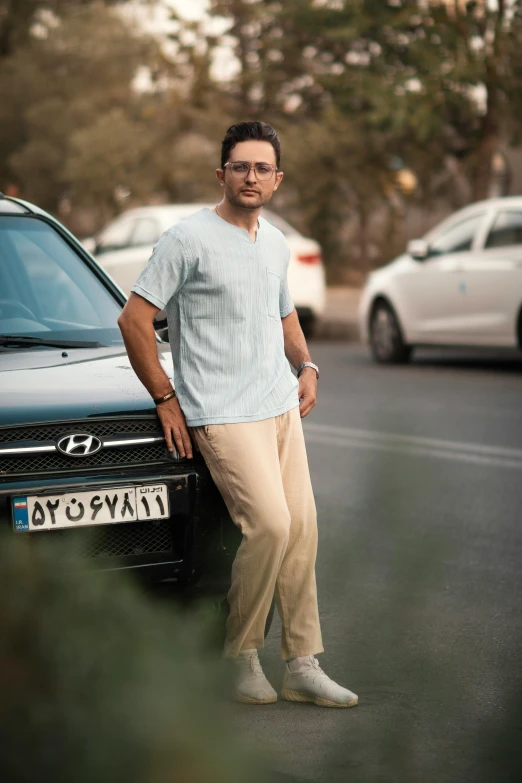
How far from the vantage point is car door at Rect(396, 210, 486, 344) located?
1323 centimetres

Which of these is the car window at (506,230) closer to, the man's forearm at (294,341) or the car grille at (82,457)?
the man's forearm at (294,341)

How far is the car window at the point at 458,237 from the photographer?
13.3 m

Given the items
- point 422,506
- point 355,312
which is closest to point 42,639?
point 422,506

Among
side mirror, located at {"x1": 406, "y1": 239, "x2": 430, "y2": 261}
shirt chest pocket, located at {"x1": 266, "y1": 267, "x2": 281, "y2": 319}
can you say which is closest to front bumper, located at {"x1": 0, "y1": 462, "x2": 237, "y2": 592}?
shirt chest pocket, located at {"x1": 266, "y1": 267, "x2": 281, "y2": 319}

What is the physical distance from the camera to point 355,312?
66.4 ft

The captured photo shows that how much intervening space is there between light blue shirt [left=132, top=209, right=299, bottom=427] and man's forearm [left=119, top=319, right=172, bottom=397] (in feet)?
0.23

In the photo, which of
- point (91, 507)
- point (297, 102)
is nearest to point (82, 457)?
point (91, 507)

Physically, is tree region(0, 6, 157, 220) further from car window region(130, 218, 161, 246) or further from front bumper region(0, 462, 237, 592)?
front bumper region(0, 462, 237, 592)

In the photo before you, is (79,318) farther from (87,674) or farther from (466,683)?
(87,674)

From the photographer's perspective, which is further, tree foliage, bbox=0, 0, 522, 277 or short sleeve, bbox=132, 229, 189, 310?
tree foliage, bbox=0, 0, 522, 277

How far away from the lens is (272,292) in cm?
369

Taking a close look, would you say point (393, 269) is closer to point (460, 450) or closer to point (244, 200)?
point (460, 450)

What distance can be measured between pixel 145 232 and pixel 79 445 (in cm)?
1383

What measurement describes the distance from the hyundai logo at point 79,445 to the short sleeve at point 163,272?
0.41 m
